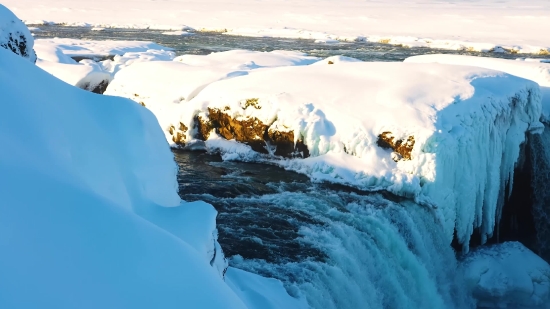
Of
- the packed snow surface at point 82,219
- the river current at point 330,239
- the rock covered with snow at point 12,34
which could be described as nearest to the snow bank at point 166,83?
the river current at point 330,239

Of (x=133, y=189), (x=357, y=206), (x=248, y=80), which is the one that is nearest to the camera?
(x=133, y=189)

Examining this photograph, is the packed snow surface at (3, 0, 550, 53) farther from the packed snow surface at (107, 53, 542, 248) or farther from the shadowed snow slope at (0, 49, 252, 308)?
the shadowed snow slope at (0, 49, 252, 308)

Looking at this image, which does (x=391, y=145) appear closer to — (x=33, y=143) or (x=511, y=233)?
(x=511, y=233)

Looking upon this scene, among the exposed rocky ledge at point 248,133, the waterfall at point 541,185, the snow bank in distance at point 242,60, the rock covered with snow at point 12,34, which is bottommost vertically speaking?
the waterfall at point 541,185

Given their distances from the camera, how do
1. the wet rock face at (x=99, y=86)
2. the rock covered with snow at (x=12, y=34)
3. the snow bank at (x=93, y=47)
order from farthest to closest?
the snow bank at (x=93, y=47)
the wet rock face at (x=99, y=86)
the rock covered with snow at (x=12, y=34)

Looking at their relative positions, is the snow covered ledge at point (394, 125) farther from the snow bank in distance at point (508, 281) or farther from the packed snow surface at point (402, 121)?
the snow bank in distance at point (508, 281)

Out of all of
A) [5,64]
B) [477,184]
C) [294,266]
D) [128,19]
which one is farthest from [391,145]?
[128,19]

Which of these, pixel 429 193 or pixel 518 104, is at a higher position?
pixel 518 104
